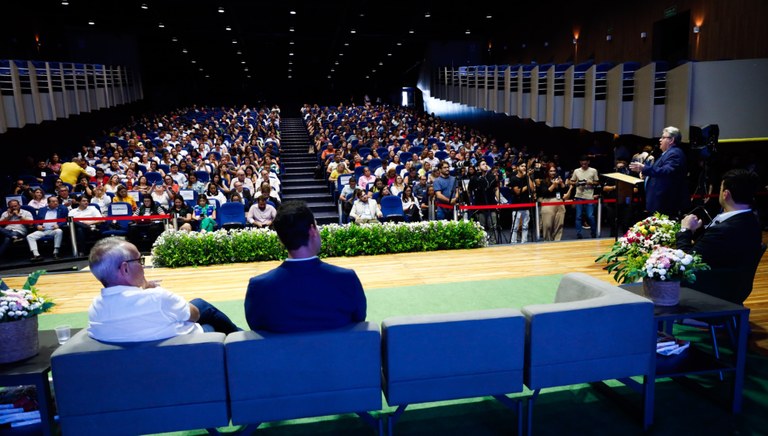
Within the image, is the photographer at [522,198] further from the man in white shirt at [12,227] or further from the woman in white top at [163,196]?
the man in white shirt at [12,227]

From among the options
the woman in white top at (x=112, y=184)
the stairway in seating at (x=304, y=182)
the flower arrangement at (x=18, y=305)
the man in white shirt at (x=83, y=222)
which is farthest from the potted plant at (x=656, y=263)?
the woman in white top at (x=112, y=184)

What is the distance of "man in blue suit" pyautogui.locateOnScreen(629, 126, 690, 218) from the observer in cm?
489

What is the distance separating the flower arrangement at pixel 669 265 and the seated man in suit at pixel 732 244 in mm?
643

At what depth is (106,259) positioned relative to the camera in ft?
8.16

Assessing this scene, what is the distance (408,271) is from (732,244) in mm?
3303

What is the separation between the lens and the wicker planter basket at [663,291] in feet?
10.1

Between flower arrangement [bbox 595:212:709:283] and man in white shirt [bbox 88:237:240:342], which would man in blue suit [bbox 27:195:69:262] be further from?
flower arrangement [bbox 595:212:709:283]

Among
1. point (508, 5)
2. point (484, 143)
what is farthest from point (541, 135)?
point (508, 5)

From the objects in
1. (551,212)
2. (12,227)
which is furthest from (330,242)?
(12,227)

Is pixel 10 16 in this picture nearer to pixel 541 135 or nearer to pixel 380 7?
pixel 380 7

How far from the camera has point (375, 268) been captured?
633 centimetres

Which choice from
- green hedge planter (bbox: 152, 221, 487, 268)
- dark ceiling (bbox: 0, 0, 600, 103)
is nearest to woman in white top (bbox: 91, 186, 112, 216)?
→ green hedge planter (bbox: 152, 221, 487, 268)

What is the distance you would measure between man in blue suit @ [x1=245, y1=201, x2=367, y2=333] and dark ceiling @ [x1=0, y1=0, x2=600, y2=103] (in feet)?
48.3

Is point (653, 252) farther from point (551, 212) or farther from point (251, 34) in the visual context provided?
point (251, 34)
